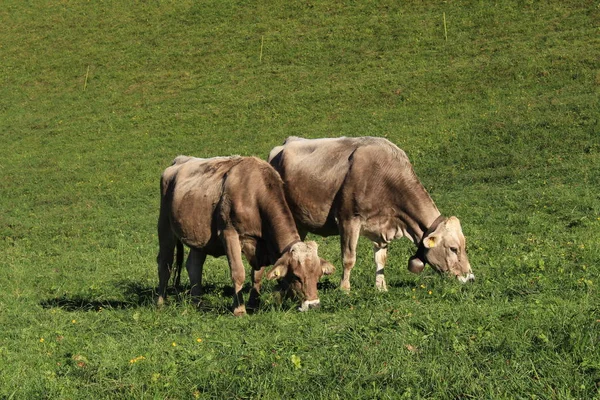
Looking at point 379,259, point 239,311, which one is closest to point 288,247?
point 239,311

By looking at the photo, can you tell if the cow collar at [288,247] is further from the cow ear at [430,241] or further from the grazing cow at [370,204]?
the cow ear at [430,241]

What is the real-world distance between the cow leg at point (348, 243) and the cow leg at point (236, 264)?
192 cm

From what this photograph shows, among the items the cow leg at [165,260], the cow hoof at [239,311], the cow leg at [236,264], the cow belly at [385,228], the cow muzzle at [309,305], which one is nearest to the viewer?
the cow muzzle at [309,305]

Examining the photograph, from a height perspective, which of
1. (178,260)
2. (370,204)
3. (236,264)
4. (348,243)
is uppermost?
(370,204)

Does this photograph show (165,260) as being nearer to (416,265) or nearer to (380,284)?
(380,284)

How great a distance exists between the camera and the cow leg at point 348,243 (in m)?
12.8

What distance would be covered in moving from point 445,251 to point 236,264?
10.7ft

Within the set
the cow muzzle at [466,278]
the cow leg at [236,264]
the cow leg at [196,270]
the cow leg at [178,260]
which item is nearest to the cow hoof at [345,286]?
the cow leg at [236,264]

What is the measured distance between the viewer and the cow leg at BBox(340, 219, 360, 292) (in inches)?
505

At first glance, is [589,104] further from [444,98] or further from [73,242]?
[73,242]

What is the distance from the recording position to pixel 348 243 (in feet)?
42.4

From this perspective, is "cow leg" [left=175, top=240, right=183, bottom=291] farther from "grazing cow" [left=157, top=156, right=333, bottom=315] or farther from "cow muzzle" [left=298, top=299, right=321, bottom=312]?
"cow muzzle" [left=298, top=299, right=321, bottom=312]

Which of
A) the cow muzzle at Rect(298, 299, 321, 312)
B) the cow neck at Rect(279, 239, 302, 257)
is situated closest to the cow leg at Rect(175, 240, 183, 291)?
the cow neck at Rect(279, 239, 302, 257)

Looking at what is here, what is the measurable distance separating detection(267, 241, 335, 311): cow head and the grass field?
376mm
